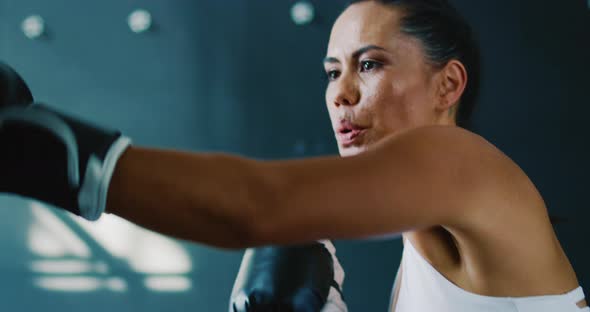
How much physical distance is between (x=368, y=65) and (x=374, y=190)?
48 centimetres

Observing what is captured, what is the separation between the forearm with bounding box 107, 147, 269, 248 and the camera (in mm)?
432

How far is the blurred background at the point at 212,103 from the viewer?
186cm

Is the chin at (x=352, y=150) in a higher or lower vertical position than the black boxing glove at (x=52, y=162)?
lower

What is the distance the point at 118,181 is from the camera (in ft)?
1.42

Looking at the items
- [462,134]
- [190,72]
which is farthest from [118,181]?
[190,72]

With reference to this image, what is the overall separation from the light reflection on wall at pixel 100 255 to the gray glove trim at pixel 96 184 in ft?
5.89

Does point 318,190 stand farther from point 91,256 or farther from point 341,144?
point 91,256

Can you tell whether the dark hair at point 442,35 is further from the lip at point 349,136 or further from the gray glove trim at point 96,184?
the gray glove trim at point 96,184

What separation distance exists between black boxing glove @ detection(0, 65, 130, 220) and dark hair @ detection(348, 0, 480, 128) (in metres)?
0.65

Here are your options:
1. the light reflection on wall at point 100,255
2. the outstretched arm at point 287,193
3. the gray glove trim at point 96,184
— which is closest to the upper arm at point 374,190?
the outstretched arm at point 287,193

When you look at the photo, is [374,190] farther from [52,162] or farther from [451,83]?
[451,83]

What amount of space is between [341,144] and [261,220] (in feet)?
1.69

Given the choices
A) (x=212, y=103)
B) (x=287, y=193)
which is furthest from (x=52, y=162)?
(x=212, y=103)

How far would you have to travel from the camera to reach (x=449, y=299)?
0.74 m
